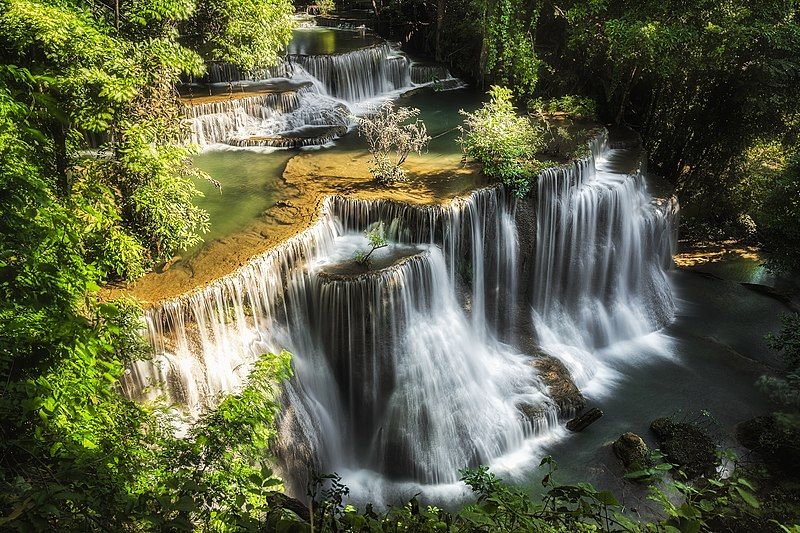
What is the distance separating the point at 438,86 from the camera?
19062mm

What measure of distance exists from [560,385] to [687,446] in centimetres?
232

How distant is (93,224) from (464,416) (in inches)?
258

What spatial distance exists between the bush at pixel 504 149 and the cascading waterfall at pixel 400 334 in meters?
0.37

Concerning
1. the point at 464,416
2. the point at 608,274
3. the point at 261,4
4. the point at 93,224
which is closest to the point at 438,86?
the point at 261,4

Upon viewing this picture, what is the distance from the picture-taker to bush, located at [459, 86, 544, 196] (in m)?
11.2

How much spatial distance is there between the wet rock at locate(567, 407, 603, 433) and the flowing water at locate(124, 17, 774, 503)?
16cm

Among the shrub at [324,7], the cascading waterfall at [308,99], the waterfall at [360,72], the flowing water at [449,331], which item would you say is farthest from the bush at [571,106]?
the shrub at [324,7]

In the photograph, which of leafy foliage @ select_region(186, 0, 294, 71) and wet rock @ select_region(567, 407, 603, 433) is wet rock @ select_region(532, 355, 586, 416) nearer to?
wet rock @ select_region(567, 407, 603, 433)

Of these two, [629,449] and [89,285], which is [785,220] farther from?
[89,285]

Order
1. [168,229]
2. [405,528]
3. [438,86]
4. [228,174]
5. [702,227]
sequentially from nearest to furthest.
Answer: [405,528] → [168,229] → [228,174] → [702,227] → [438,86]

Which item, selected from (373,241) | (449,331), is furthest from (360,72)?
(449,331)

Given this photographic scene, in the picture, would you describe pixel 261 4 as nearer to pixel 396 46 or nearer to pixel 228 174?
pixel 228 174

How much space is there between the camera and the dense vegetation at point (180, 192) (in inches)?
131

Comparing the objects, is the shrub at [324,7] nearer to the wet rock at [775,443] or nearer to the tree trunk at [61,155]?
the tree trunk at [61,155]
